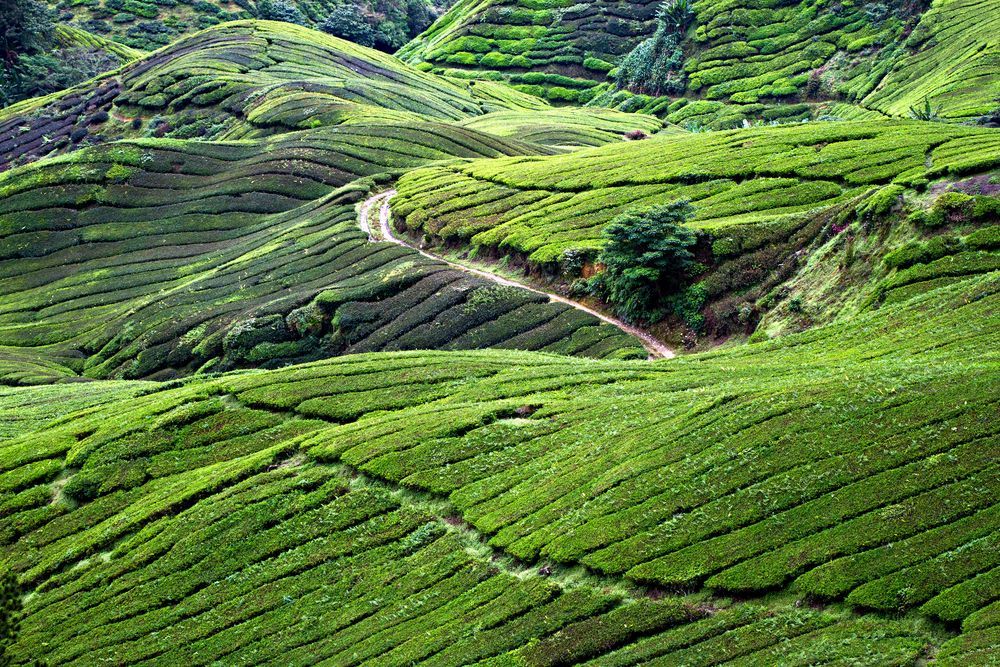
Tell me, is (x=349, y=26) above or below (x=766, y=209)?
above

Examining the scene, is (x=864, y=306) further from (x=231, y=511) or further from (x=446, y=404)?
(x=231, y=511)

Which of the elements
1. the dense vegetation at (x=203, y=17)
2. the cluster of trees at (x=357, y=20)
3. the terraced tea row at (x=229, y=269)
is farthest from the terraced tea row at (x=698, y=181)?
the dense vegetation at (x=203, y=17)

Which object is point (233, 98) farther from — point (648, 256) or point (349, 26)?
point (648, 256)

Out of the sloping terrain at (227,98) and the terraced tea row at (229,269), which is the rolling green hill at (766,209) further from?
the sloping terrain at (227,98)

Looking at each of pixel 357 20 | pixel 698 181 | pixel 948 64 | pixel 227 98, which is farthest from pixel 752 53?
pixel 357 20

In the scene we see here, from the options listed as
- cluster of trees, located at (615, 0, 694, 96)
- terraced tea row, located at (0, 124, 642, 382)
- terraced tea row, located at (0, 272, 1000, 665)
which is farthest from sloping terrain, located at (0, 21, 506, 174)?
terraced tea row, located at (0, 272, 1000, 665)

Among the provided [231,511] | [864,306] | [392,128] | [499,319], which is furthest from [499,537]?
[392,128]

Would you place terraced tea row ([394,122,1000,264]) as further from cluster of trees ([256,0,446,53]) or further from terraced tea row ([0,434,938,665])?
cluster of trees ([256,0,446,53])
